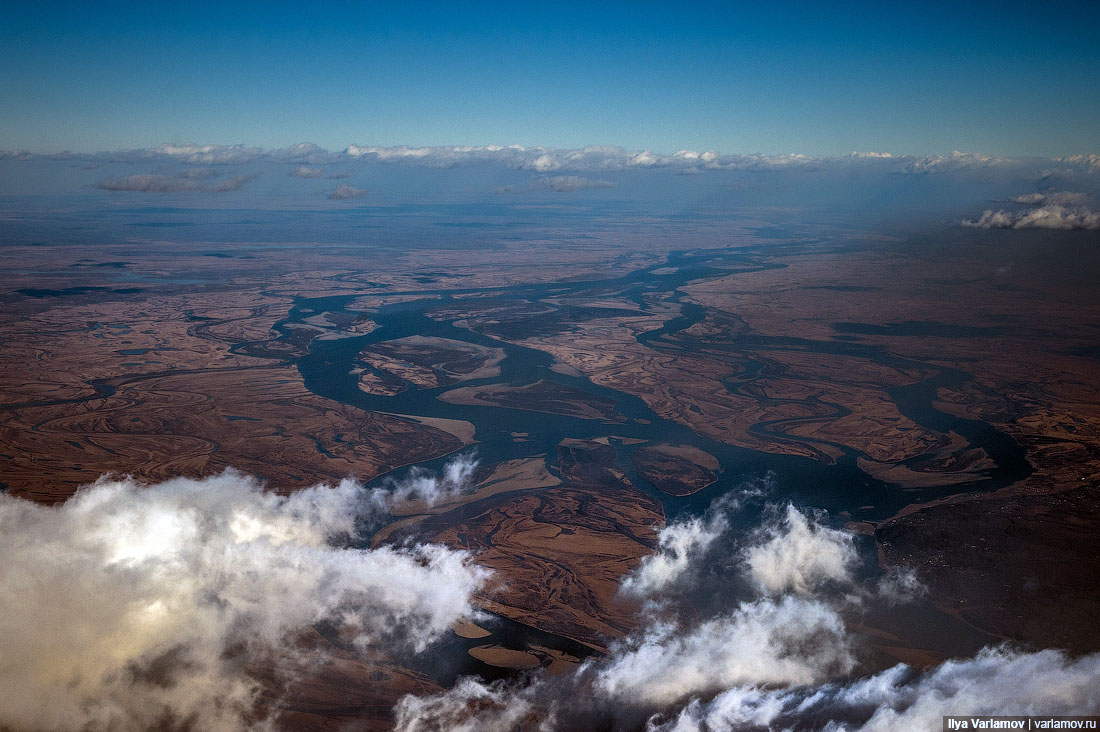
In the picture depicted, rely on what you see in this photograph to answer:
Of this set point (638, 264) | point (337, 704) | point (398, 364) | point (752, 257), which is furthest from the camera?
point (752, 257)

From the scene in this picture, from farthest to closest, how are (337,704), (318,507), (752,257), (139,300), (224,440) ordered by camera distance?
(752,257) < (139,300) < (224,440) < (318,507) < (337,704)

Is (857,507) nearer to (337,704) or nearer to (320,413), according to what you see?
(337,704)

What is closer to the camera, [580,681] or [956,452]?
[580,681]

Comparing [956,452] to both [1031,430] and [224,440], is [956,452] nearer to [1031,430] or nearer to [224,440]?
[1031,430]

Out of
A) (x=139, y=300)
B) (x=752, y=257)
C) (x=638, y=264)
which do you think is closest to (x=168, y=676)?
(x=139, y=300)

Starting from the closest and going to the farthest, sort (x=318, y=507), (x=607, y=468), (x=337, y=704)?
1. (x=337, y=704)
2. (x=318, y=507)
3. (x=607, y=468)

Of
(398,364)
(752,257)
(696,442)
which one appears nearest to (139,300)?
(398,364)

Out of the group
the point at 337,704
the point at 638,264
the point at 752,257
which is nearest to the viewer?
Result: the point at 337,704

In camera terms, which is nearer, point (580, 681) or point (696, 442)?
point (580, 681)
